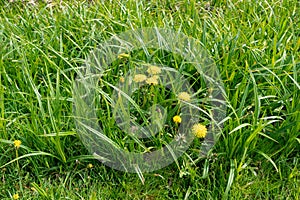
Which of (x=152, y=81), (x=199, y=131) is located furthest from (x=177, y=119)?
(x=152, y=81)

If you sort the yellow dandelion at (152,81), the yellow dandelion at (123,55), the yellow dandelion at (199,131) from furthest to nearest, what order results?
1. the yellow dandelion at (123,55)
2. the yellow dandelion at (152,81)
3. the yellow dandelion at (199,131)

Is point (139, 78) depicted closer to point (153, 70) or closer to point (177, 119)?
point (153, 70)

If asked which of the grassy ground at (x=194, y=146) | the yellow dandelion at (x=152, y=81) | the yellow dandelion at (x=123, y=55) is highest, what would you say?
the yellow dandelion at (x=123, y=55)

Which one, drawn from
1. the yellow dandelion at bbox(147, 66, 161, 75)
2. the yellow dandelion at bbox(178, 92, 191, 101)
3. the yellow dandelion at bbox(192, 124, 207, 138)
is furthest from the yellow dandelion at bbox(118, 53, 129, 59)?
the yellow dandelion at bbox(192, 124, 207, 138)

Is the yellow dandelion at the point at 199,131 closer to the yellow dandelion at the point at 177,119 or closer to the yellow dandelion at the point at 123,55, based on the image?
the yellow dandelion at the point at 177,119

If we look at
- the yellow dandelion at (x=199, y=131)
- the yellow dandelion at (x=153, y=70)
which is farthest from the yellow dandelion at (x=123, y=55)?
the yellow dandelion at (x=199, y=131)

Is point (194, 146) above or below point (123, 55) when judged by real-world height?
below

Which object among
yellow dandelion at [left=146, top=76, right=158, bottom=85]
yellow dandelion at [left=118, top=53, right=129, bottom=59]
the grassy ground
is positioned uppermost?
yellow dandelion at [left=118, top=53, right=129, bottom=59]

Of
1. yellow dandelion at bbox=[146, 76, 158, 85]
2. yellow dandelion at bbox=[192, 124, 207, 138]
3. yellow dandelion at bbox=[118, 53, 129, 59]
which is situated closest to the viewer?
yellow dandelion at bbox=[192, 124, 207, 138]

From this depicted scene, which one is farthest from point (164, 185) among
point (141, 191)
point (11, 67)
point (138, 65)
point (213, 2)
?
point (213, 2)

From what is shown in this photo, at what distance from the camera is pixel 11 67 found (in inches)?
94.7

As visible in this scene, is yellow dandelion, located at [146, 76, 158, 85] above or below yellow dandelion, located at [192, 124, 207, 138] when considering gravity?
above

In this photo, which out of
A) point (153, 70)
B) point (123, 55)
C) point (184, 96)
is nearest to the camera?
point (184, 96)

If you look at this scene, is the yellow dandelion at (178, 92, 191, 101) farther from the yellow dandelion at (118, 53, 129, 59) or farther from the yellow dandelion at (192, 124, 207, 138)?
the yellow dandelion at (118, 53, 129, 59)
